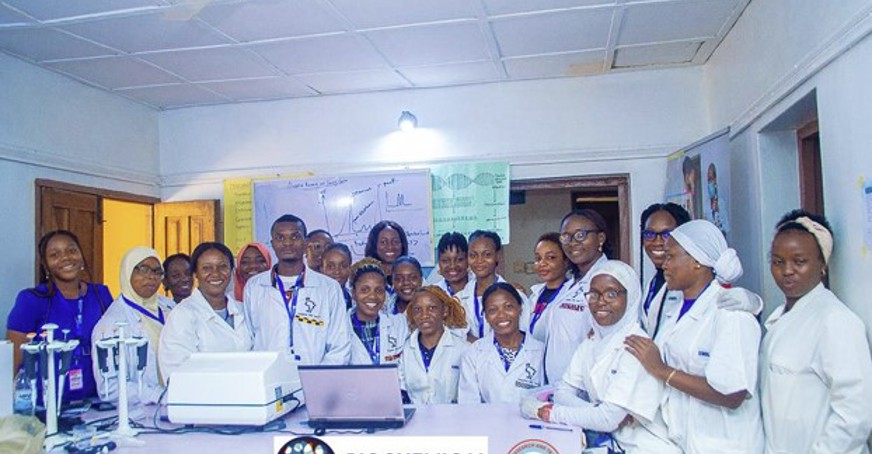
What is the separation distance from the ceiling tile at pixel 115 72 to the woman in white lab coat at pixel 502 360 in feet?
9.38

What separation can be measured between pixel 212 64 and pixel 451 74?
1612mm

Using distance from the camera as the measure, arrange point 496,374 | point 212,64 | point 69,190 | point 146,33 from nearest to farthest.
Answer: point 496,374 < point 146,33 < point 212,64 < point 69,190

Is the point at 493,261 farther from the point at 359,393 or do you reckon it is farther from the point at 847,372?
the point at 847,372

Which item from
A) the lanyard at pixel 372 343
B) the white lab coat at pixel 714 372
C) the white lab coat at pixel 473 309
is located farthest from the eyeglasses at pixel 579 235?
the lanyard at pixel 372 343

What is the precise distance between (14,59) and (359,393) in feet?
11.0

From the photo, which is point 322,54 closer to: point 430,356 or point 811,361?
point 430,356

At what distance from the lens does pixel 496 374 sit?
102 inches

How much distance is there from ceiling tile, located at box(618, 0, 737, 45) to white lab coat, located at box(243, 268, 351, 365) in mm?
2221

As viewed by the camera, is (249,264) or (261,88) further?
(261,88)

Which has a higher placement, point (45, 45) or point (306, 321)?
point (45, 45)

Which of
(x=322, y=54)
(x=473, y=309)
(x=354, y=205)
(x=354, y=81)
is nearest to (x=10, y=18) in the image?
(x=322, y=54)

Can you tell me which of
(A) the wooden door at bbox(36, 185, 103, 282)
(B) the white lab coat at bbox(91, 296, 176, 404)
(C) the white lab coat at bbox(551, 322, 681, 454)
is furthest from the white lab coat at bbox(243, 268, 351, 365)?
(A) the wooden door at bbox(36, 185, 103, 282)

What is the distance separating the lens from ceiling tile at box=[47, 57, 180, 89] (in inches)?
153

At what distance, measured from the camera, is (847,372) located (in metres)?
1.84
